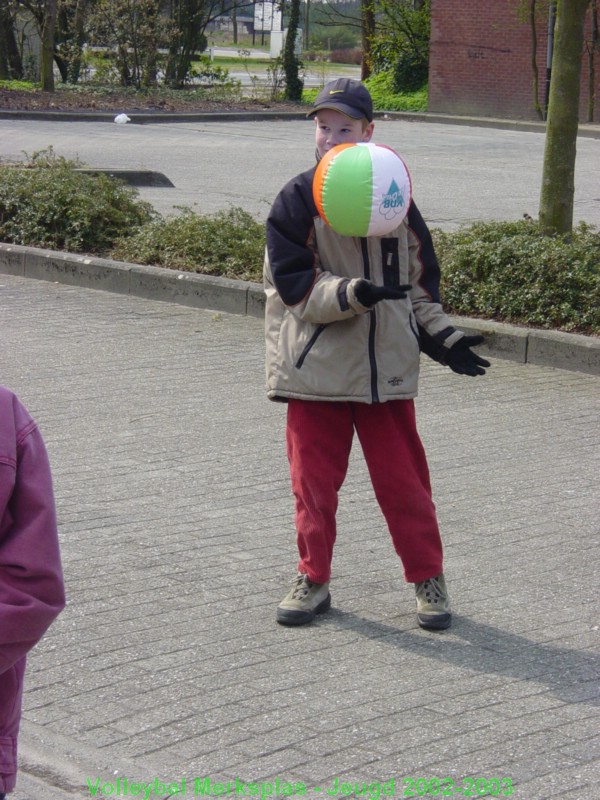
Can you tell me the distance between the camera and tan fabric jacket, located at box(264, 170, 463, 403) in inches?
164

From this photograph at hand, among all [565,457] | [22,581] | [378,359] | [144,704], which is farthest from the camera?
[565,457]

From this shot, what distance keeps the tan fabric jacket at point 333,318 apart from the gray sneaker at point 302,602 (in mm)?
700

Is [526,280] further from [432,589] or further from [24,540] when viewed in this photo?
[24,540]

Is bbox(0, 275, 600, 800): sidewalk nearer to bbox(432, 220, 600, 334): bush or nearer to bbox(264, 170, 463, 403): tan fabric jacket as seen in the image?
bbox(432, 220, 600, 334): bush

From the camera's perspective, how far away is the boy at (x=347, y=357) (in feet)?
13.7

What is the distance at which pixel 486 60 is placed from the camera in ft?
105

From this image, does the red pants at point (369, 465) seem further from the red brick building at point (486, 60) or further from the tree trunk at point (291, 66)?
the tree trunk at point (291, 66)

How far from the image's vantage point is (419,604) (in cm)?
443

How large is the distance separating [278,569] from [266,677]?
96cm

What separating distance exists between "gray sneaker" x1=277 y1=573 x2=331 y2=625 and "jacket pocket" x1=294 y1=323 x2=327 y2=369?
0.79 meters

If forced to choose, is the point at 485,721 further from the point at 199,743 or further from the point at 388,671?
the point at 199,743

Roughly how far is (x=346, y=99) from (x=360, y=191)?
390mm

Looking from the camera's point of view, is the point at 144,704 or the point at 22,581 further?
the point at 144,704

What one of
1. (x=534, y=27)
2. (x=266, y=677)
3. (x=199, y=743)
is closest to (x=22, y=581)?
(x=199, y=743)
